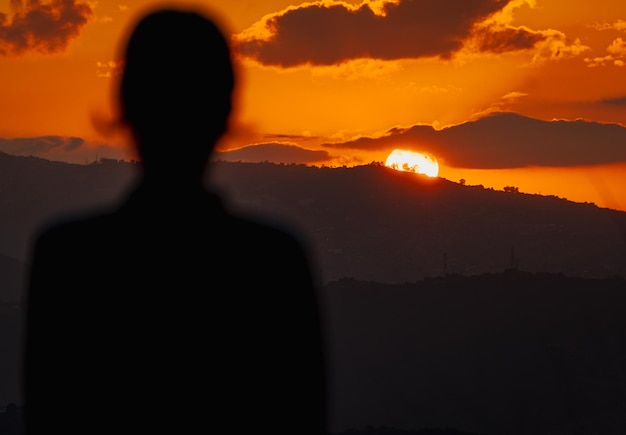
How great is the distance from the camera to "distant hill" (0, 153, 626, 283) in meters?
112

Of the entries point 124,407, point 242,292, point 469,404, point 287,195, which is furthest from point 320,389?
point 287,195

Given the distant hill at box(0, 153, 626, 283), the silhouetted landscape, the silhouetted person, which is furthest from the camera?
the distant hill at box(0, 153, 626, 283)

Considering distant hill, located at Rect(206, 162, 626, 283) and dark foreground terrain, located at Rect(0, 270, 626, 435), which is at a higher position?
distant hill, located at Rect(206, 162, 626, 283)

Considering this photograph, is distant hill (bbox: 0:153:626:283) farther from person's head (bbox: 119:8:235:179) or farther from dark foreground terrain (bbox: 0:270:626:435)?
person's head (bbox: 119:8:235:179)

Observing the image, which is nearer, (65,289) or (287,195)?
(65,289)

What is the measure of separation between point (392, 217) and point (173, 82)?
130 metres

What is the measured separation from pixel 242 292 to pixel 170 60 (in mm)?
446

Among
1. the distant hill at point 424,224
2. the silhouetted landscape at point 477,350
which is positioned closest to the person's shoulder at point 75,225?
the silhouetted landscape at point 477,350

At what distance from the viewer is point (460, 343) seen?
56.2 metres

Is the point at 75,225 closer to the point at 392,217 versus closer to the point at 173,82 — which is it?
the point at 173,82

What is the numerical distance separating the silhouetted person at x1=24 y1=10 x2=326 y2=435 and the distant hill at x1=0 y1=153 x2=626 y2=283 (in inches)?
3917

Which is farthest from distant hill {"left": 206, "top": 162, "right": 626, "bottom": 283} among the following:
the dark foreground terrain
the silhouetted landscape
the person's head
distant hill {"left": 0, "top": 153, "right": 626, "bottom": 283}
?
the person's head

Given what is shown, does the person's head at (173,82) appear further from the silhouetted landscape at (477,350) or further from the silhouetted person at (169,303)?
the silhouetted landscape at (477,350)

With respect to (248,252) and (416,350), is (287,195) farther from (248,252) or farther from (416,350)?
(248,252)
